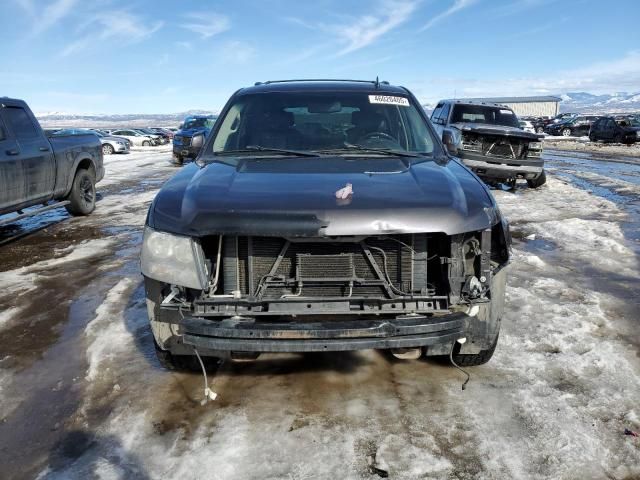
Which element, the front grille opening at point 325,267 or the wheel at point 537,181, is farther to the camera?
the wheel at point 537,181

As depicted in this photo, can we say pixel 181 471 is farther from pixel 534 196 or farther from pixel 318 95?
pixel 534 196

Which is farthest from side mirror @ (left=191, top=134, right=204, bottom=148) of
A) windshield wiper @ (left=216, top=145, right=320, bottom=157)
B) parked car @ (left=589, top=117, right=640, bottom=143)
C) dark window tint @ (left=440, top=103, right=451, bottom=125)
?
parked car @ (left=589, top=117, right=640, bottom=143)

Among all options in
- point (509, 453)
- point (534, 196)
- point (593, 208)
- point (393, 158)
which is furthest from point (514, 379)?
point (534, 196)

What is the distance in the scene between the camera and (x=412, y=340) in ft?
Result: 8.39

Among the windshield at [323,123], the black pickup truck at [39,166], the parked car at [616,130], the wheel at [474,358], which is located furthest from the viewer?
the parked car at [616,130]

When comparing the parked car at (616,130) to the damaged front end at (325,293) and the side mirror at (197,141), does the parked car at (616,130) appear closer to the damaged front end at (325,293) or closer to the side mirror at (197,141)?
the side mirror at (197,141)

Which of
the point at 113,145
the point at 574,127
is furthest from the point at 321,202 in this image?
the point at 574,127

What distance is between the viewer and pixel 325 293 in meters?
2.75

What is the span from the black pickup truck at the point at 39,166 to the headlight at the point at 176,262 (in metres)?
4.98

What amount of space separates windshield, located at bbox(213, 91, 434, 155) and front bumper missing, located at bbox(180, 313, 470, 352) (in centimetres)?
150

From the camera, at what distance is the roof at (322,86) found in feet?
13.7

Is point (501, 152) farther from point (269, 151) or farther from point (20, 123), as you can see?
point (20, 123)

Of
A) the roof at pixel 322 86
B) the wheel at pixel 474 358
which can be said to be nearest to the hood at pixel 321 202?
the wheel at pixel 474 358

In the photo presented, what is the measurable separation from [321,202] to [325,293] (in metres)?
0.50
